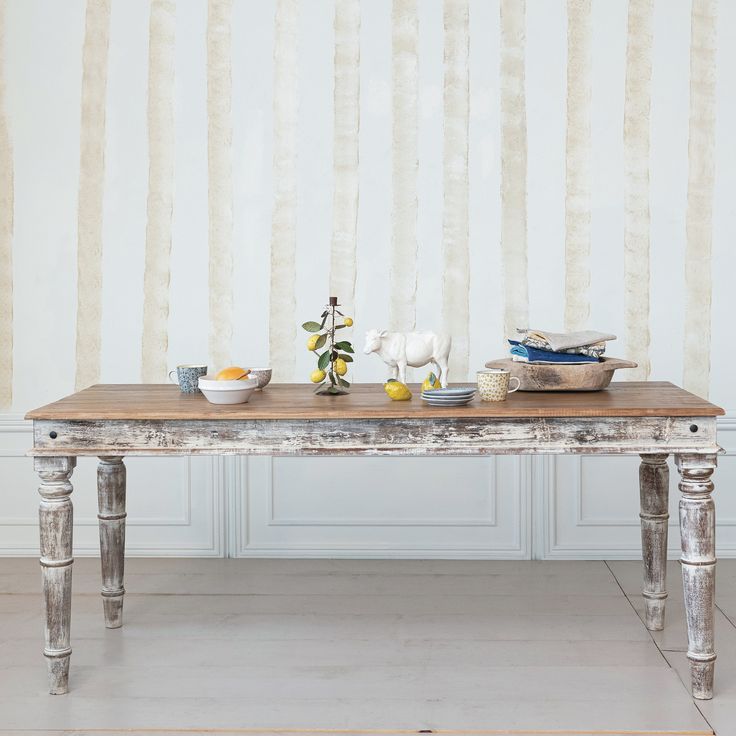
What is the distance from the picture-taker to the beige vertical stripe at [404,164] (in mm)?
3768

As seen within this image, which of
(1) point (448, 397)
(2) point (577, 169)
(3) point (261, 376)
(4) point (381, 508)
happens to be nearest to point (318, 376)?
(3) point (261, 376)

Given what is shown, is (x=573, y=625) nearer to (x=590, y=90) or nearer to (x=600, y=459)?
(x=600, y=459)

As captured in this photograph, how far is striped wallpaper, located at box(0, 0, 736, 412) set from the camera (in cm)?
375

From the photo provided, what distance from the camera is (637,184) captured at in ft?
12.3

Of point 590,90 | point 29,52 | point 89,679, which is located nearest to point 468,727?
point 89,679

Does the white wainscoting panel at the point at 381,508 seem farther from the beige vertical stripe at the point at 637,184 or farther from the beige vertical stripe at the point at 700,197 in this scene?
the beige vertical stripe at the point at 700,197

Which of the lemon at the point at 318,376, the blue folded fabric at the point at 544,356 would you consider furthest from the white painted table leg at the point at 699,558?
the lemon at the point at 318,376

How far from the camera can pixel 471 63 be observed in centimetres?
377

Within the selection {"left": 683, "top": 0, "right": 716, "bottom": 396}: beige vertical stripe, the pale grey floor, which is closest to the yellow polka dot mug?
the pale grey floor

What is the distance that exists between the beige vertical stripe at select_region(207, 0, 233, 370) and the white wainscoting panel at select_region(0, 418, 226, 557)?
0.51 meters

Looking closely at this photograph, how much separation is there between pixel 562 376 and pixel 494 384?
31 centimetres

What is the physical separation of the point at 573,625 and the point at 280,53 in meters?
2.44

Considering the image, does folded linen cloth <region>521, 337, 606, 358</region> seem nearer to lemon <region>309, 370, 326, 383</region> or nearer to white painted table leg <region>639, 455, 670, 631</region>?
white painted table leg <region>639, 455, 670, 631</region>

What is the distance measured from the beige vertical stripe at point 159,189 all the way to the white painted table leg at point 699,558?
2.20 metres
